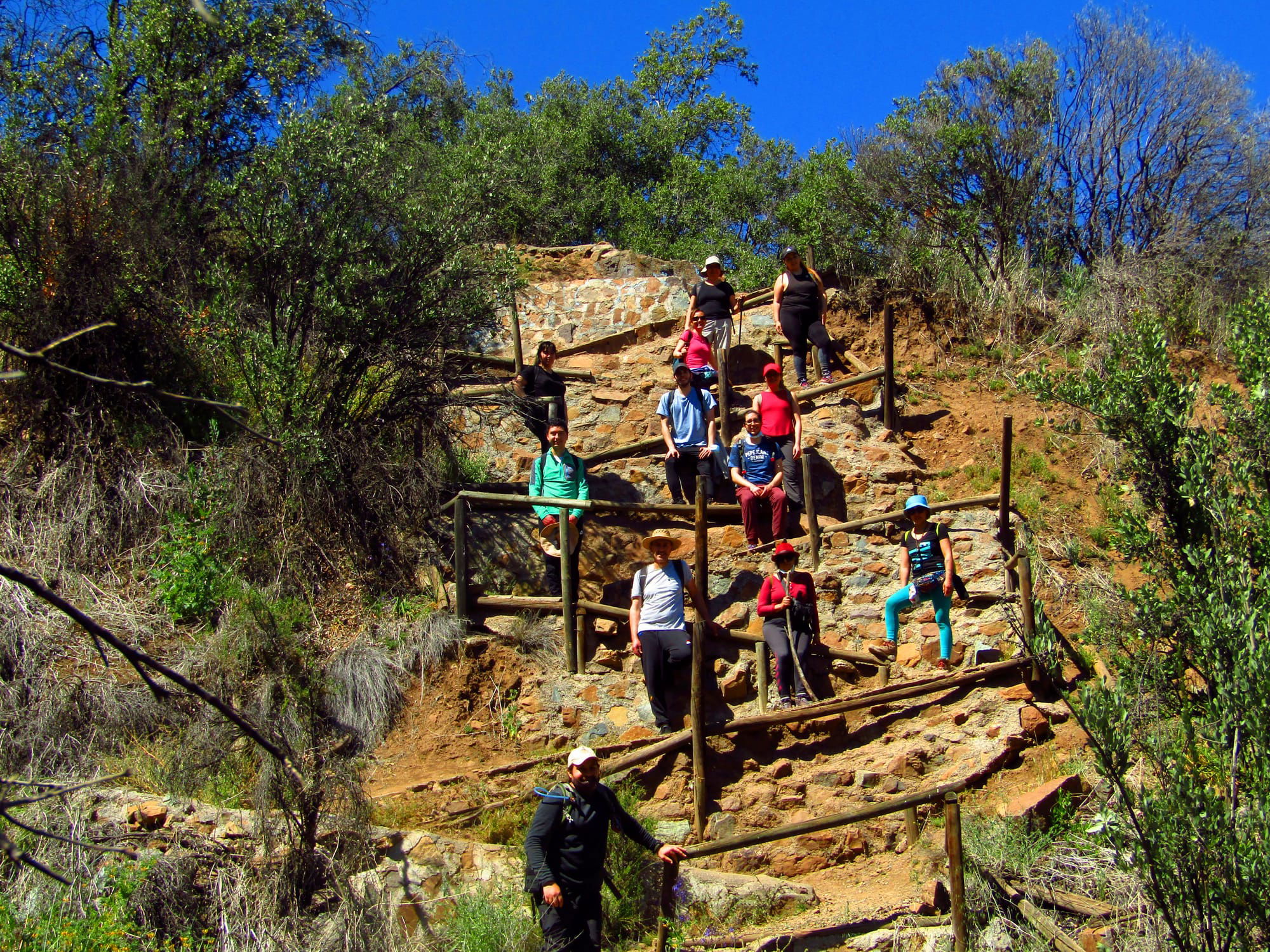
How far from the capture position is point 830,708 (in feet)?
30.3

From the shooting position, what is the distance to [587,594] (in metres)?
11.8

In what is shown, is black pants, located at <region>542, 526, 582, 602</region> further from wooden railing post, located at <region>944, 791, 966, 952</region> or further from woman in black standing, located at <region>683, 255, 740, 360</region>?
wooden railing post, located at <region>944, 791, 966, 952</region>

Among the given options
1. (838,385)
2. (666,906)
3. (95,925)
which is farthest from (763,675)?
(95,925)

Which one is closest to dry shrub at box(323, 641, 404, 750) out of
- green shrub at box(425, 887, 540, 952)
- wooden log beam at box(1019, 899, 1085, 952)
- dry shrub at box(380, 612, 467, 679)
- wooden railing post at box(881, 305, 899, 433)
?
dry shrub at box(380, 612, 467, 679)

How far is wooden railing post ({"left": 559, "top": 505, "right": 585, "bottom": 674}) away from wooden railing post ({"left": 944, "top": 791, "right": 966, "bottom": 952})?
4294 mm

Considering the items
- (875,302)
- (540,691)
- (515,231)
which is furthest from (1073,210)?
(540,691)

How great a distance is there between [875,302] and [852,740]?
921 centimetres

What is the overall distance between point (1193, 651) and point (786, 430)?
5236 mm

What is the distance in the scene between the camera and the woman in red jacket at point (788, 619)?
959cm

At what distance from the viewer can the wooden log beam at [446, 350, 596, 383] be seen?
15432 millimetres

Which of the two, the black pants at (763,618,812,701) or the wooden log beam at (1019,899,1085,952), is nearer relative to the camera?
the wooden log beam at (1019,899,1085,952)

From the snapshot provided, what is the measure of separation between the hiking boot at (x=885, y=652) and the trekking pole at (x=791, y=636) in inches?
31.9

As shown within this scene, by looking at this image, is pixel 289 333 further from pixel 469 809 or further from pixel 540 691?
pixel 469 809

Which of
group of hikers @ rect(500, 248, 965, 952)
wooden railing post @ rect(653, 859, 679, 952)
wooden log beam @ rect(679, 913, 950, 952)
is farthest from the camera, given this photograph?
wooden log beam @ rect(679, 913, 950, 952)
